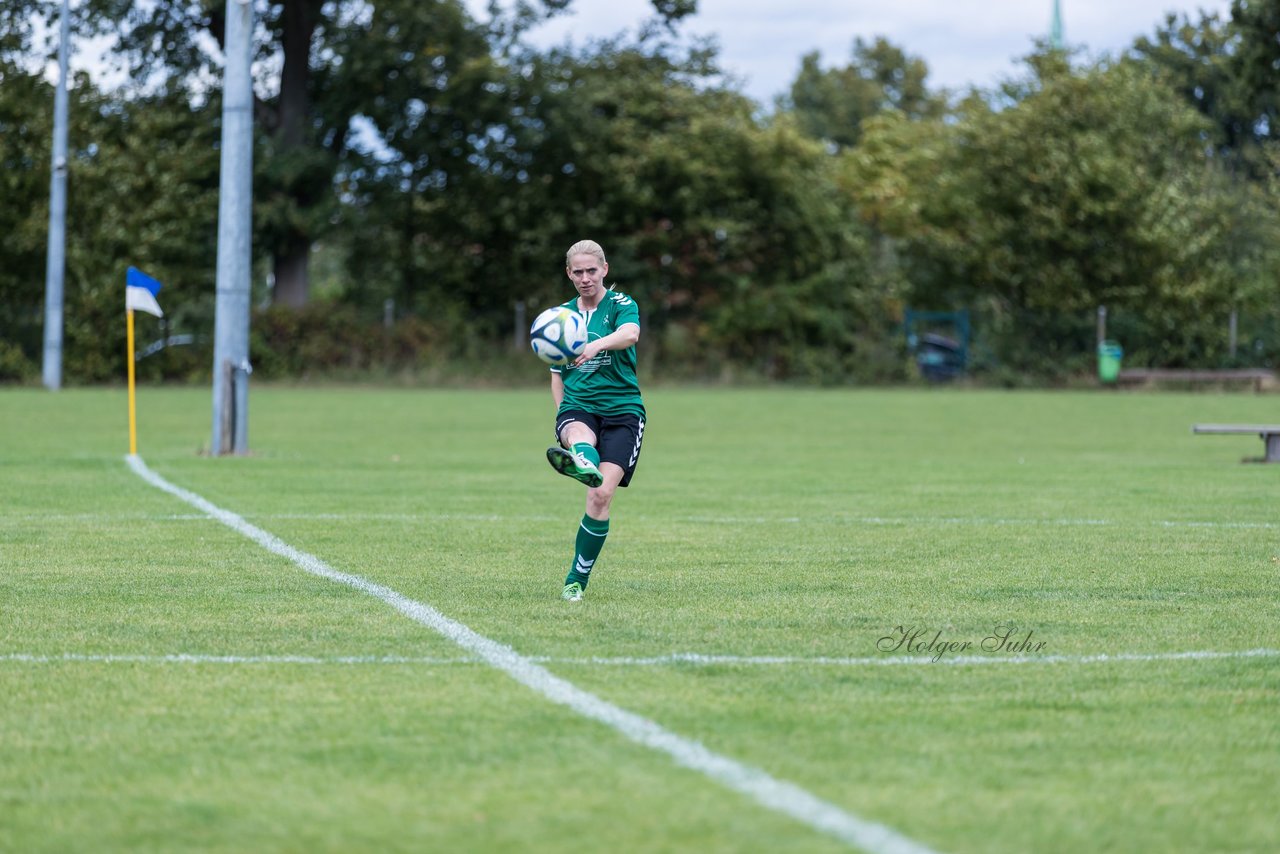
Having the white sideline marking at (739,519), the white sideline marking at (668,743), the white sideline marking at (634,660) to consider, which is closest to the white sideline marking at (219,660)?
the white sideline marking at (634,660)

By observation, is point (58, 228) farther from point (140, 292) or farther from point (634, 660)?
point (634, 660)

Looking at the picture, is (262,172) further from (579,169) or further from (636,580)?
(636,580)

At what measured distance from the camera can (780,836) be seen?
4516 millimetres

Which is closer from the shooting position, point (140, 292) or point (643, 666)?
point (643, 666)

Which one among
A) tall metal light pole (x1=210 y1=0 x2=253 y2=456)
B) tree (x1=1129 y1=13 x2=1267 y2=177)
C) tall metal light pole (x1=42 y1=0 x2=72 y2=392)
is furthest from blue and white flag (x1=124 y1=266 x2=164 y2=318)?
tree (x1=1129 y1=13 x2=1267 y2=177)

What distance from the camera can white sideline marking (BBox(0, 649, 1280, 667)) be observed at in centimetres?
704

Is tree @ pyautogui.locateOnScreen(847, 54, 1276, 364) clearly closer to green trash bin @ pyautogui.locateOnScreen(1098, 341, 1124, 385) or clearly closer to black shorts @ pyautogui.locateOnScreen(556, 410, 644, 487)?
green trash bin @ pyautogui.locateOnScreen(1098, 341, 1124, 385)

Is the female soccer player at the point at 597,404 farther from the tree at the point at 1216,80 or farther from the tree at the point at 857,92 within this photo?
the tree at the point at 857,92

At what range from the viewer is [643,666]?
6953 millimetres

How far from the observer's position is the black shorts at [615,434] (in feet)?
29.4

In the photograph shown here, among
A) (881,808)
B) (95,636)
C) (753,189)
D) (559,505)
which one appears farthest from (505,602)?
(753,189)

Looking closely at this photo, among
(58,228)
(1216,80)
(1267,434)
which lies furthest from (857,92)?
(1267,434)

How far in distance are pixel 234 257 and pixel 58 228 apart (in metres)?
20.5

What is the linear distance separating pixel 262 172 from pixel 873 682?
37.0 meters
